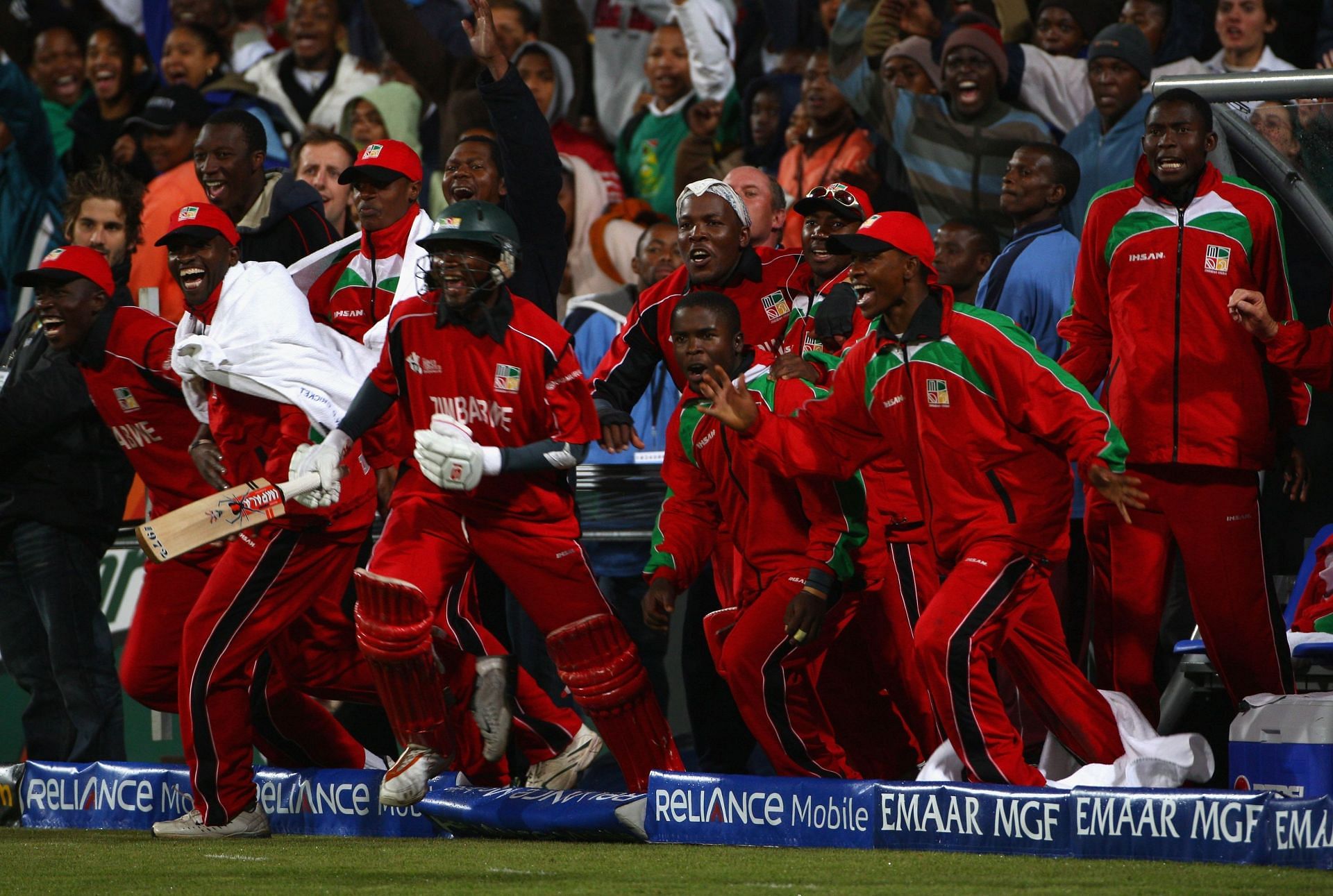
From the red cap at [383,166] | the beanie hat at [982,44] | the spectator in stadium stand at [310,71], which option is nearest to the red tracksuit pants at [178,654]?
the red cap at [383,166]

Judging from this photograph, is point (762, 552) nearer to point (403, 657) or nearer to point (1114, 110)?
point (403, 657)

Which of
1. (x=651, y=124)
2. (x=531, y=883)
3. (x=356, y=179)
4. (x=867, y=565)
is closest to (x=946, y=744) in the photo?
(x=867, y=565)

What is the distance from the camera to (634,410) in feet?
30.3

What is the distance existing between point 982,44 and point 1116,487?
392cm

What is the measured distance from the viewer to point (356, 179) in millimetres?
7652

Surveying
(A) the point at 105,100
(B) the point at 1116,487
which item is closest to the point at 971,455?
(B) the point at 1116,487

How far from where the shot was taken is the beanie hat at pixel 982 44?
918 centimetres

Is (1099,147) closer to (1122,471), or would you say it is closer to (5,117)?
(1122,471)

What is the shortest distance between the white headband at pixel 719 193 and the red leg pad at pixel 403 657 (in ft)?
6.08

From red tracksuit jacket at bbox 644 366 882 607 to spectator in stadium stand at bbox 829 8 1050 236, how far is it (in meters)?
2.61

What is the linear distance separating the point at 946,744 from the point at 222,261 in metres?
3.37

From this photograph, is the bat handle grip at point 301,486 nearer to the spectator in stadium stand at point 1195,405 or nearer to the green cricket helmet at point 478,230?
the green cricket helmet at point 478,230

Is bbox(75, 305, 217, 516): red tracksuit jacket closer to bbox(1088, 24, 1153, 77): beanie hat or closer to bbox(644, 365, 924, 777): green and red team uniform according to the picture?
bbox(644, 365, 924, 777): green and red team uniform

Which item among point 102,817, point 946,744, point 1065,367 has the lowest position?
point 102,817
